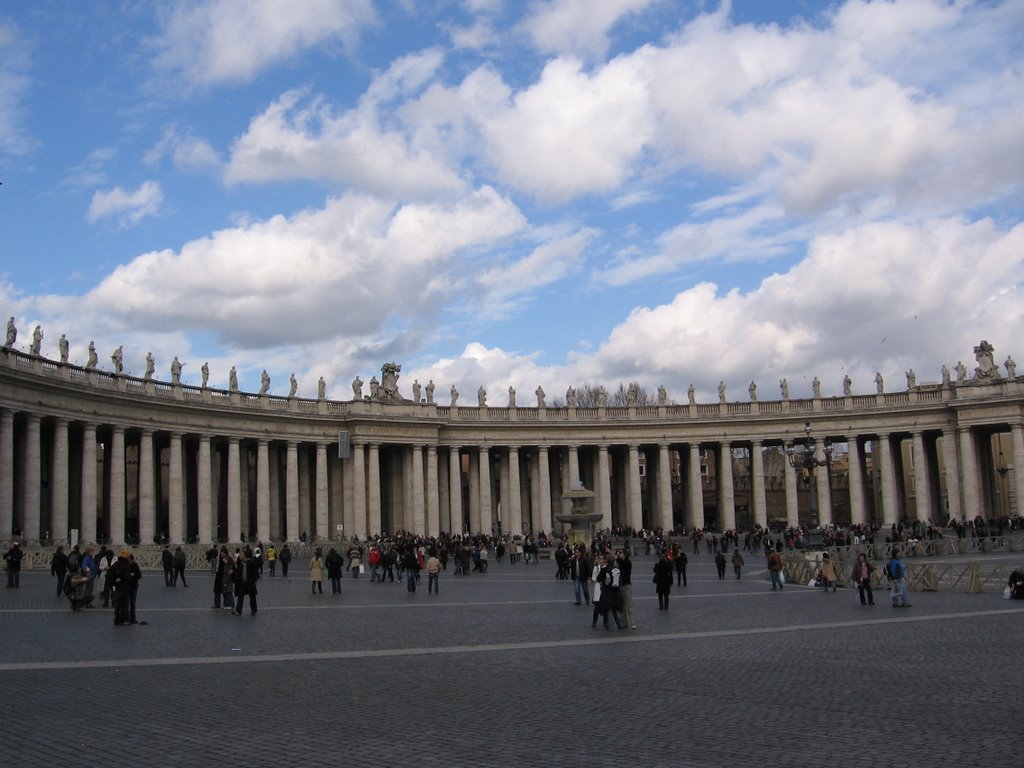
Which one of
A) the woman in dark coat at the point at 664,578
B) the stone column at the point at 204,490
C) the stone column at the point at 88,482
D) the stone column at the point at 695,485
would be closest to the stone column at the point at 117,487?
the stone column at the point at 88,482

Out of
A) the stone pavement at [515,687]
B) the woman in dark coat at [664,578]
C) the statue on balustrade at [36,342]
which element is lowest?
the stone pavement at [515,687]

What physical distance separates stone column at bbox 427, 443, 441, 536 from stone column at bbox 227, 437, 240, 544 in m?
16.1

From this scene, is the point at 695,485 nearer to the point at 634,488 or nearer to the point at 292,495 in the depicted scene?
the point at 634,488

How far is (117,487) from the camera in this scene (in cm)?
6106

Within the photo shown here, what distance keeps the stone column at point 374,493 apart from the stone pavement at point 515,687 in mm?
49870

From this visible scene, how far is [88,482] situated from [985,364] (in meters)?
65.1

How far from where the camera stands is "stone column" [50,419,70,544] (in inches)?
2154

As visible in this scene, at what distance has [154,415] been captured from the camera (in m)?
64.7

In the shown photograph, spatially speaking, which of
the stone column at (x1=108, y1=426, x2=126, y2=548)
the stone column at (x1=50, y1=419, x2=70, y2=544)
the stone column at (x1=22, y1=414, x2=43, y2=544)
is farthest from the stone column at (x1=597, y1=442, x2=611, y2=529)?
the stone column at (x1=22, y1=414, x2=43, y2=544)

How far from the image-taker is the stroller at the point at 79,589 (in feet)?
90.6

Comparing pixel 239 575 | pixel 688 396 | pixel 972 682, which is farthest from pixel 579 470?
pixel 972 682

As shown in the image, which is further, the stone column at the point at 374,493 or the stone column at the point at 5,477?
the stone column at the point at 374,493

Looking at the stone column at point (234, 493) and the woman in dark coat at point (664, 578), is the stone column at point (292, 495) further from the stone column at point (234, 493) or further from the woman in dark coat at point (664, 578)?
the woman in dark coat at point (664, 578)

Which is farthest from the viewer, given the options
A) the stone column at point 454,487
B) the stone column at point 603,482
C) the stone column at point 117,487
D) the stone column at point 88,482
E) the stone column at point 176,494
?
the stone column at point 603,482
